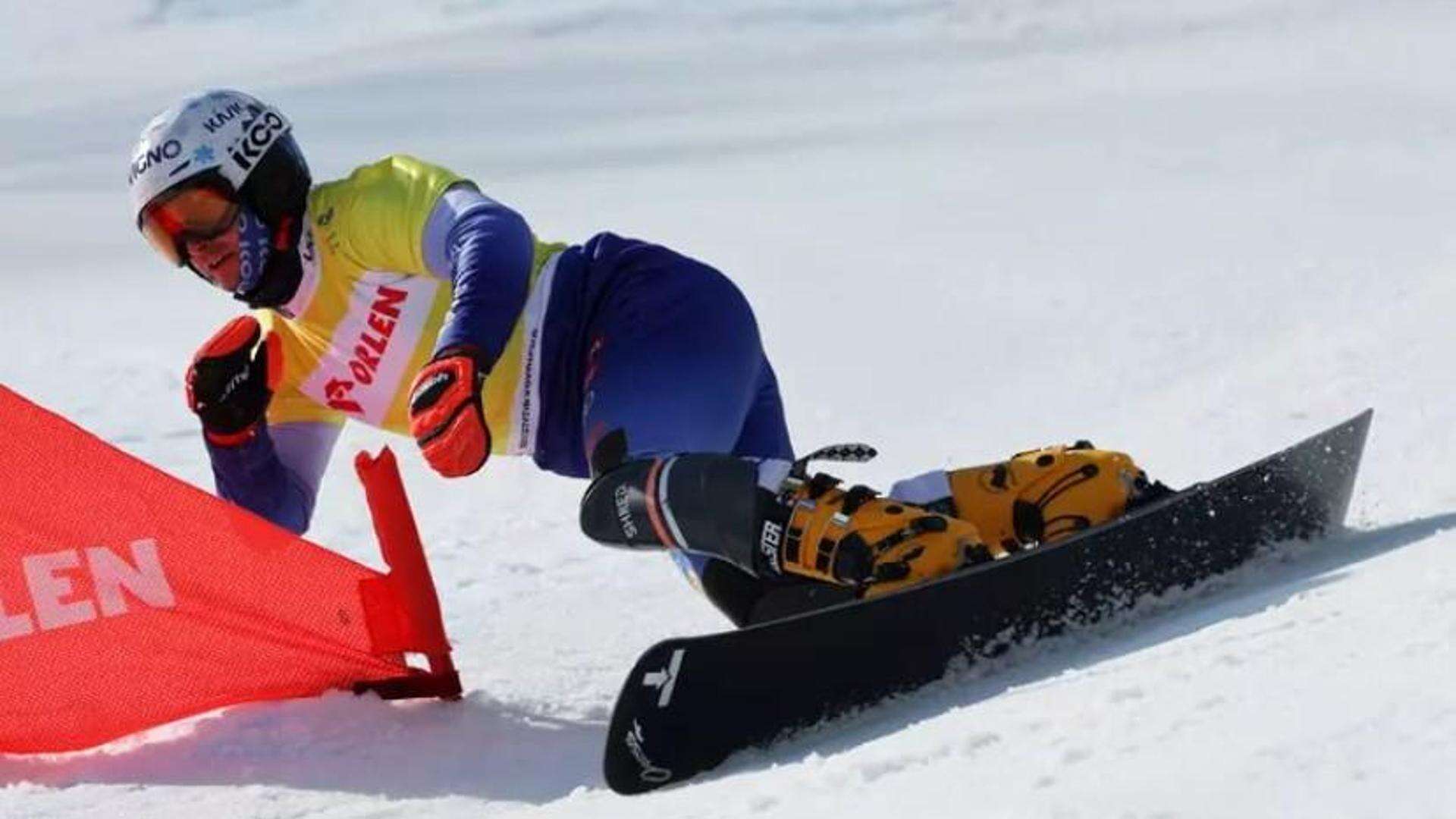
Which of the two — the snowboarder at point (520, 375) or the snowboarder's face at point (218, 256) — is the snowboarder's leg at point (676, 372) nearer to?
the snowboarder at point (520, 375)

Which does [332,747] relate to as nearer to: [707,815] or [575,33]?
[707,815]

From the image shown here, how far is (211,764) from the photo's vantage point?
379 centimetres

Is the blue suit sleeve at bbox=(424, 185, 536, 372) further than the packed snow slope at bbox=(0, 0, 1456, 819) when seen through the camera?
Yes

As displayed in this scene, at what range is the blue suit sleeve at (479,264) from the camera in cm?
377

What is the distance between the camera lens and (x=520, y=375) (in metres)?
4.18

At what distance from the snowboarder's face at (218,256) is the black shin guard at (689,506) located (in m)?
0.94

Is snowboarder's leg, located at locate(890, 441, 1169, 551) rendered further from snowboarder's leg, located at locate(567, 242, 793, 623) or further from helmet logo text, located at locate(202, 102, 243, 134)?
helmet logo text, located at locate(202, 102, 243, 134)

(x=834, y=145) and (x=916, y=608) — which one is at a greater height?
(x=834, y=145)

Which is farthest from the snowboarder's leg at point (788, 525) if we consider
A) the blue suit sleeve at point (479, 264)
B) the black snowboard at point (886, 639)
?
Result: the blue suit sleeve at point (479, 264)

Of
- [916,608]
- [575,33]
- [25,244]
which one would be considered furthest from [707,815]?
[575,33]

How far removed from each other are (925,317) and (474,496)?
2.71 meters

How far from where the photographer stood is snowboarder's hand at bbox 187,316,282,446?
4371 millimetres

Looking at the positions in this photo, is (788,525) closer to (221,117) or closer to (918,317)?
(221,117)

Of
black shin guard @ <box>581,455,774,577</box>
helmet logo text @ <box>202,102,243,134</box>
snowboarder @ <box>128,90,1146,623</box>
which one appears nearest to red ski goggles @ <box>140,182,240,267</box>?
snowboarder @ <box>128,90,1146,623</box>
